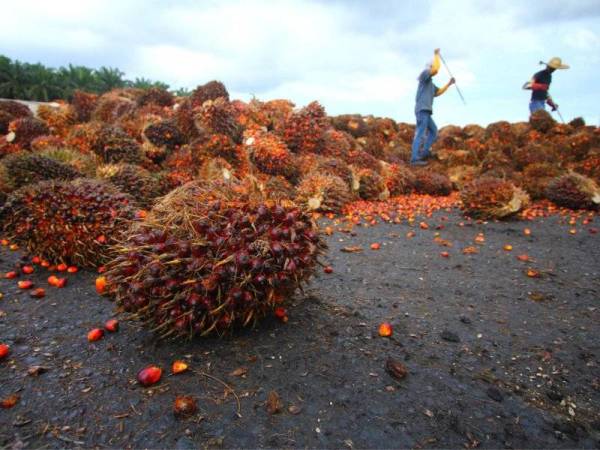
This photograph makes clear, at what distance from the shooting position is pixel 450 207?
7.01 meters

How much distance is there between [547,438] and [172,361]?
1849mm

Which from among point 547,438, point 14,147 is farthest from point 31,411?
point 14,147

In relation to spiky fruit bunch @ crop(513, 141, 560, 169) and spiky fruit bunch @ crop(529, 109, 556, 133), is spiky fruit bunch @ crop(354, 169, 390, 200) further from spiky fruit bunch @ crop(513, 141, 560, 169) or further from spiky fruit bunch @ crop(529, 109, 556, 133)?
spiky fruit bunch @ crop(529, 109, 556, 133)

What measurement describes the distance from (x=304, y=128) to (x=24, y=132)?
4.77 meters

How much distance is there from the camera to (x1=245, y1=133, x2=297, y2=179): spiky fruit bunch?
20.7 feet

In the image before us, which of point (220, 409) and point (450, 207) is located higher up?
point (450, 207)

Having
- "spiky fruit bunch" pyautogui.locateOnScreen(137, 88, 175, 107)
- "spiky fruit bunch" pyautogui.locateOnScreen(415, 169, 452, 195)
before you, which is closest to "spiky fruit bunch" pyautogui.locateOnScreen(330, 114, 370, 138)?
"spiky fruit bunch" pyautogui.locateOnScreen(415, 169, 452, 195)

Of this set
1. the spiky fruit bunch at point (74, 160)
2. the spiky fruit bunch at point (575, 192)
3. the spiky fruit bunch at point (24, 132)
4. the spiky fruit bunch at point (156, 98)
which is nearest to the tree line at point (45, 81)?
the spiky fruit bunch at point (156, 98)

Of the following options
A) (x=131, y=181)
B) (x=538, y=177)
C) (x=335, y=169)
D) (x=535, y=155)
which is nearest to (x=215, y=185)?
(x=131, y=181)

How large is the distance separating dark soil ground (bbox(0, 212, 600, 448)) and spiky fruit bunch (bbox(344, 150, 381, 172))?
5.24 metres

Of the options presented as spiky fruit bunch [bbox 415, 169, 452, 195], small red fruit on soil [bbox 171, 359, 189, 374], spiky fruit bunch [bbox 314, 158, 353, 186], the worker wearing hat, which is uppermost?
the worker wearing hat

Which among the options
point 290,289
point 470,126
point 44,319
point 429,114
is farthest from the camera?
point 470,126

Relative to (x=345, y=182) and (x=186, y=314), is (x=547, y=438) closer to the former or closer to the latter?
(x=186, y=314)

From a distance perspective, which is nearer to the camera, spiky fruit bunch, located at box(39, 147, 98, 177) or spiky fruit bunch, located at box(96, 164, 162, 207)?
spiky fruit bunch, located at box(39, 147, 98, 177)
